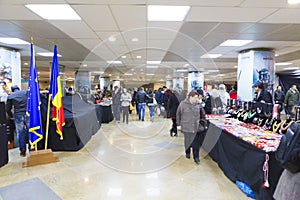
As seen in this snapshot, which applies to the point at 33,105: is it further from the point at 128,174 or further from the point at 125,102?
the point at 125,102

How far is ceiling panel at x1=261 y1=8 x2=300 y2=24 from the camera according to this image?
10.7ft

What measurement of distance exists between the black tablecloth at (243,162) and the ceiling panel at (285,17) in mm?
2131

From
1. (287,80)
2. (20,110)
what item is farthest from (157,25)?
(287,80)

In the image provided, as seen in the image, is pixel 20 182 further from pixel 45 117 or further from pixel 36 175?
pixel 45 117

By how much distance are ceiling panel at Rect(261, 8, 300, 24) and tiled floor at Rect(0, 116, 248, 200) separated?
2.79 m

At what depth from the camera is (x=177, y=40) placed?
17.3 ft

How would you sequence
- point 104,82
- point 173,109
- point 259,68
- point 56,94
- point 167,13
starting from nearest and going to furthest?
point 167,13, point 56,94, point 173,109, point 259,68, point 104,82

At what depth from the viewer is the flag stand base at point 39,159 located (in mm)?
3649

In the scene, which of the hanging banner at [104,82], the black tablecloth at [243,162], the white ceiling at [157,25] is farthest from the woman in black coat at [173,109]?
the hanging banner at [104,82]

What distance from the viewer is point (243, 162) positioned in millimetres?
2625

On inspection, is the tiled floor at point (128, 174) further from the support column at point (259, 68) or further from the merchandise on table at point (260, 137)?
the support column at point (259, 68)

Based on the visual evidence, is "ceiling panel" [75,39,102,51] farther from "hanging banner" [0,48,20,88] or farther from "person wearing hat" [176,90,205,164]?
"person wearing hat" [176,90,205,164]

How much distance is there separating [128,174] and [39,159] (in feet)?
5.65

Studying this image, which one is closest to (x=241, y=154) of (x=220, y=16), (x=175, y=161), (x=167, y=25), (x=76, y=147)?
(x=175, y=161)
